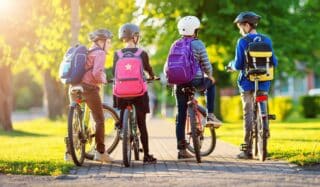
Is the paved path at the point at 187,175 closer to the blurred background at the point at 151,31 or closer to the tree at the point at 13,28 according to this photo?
the blurred background at the point at 151,31

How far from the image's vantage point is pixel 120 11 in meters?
24.3

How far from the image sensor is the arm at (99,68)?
34.6ft

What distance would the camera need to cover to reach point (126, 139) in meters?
10.1

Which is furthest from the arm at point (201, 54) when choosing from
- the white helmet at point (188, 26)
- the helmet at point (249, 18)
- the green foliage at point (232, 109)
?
the green foliage at point (232, 109)

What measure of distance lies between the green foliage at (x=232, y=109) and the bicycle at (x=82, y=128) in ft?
90.5

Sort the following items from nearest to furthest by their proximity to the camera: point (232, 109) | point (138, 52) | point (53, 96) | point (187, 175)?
point (187, 175), point (138, 52), point (53, 96), point (232, 109)

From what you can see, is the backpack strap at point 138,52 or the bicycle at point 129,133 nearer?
the bicycle at point 129,133

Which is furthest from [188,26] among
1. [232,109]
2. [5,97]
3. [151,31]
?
[232,109]

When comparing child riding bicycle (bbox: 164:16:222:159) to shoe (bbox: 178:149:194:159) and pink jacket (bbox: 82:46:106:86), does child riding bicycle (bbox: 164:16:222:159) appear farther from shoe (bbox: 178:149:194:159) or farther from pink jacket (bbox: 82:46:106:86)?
pink jacket (bbox: 82:46:106:86)

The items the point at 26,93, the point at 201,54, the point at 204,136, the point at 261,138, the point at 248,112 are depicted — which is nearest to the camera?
the point at 261,138

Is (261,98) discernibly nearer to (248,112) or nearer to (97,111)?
(248,112)

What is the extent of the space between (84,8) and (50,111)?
2462 centimetres

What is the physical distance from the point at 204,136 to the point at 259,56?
4.63ft

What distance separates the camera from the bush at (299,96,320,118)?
1417 inches
